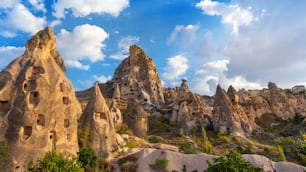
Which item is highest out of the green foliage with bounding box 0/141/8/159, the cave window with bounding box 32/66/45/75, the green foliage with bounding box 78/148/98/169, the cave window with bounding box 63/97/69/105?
the cave window with bounding box 32/66/45/75

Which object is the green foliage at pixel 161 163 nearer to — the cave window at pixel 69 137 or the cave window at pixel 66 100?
the cave window at pixel 69 137

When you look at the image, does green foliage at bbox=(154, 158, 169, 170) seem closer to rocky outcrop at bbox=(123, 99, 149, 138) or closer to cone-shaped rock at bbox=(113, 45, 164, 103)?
rocky outcrop at bbox=(123, 99, 149, 138)

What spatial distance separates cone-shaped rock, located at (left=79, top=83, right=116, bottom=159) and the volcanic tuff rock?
8.14 ft

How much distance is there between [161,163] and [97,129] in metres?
6.18

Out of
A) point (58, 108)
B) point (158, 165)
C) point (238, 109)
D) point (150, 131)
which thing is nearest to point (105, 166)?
point (158, 165)

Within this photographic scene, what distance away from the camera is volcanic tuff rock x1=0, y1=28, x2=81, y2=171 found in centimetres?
1864

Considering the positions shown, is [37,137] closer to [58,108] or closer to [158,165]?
[58,108]

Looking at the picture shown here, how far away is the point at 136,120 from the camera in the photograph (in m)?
35.8

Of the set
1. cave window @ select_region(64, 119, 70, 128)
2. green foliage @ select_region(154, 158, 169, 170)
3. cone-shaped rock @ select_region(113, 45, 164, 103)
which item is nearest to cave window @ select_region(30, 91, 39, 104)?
cave window @ select_region(64, 119, 70, 128)

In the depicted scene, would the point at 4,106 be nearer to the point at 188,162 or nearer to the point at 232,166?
the point at 188,162

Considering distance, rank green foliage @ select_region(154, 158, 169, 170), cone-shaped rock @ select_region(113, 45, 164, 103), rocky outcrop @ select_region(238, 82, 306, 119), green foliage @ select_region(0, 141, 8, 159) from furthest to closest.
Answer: cone-shaped rock @ select_region(113, 45, 164, 103), rocky outcrop @ select_region(238, 82, 306, 119), green foliage @ select_region(154, 158, 169, 170), green foliage @ select_region(0, 141, 8, 159)

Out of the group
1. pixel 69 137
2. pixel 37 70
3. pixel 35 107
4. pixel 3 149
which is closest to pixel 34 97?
pixel 35 107

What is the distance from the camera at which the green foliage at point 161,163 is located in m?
23.7

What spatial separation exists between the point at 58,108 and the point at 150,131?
80.7 ft
